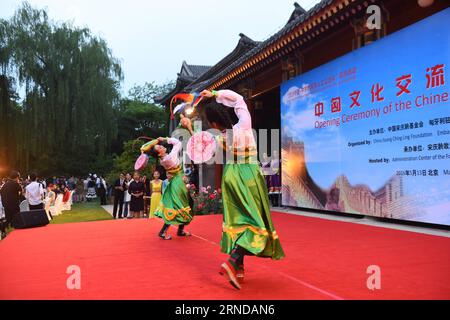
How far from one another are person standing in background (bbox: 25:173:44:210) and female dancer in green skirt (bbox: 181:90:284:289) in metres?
6.71

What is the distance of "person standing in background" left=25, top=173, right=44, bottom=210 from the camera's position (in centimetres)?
910

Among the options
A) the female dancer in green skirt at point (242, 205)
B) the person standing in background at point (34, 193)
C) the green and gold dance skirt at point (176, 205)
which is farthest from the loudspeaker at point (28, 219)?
the female dancer in green skirt at point (242, 205)

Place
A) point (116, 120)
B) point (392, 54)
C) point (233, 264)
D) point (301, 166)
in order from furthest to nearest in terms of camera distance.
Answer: point (116, 120)
point (301, 166)
point (392, 54)
point (233, 264)

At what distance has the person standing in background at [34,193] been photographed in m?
9.10

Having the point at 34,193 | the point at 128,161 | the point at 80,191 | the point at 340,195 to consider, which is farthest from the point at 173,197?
the point at 80,191

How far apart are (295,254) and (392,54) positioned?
4.20 metres

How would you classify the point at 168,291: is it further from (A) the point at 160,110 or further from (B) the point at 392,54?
(A) the point at 160,110

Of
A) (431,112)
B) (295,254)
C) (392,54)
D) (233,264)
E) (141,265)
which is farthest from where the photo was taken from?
(392,54)

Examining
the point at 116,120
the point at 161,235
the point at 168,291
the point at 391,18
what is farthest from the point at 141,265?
the point at 116,120

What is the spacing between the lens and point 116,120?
21.1 metres

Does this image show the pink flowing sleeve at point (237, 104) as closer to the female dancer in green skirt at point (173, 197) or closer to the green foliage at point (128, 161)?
the female dancer in green skirt at point (173, 197)

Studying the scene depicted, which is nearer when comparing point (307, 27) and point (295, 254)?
point (295, 254)

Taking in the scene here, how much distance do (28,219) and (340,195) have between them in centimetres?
645

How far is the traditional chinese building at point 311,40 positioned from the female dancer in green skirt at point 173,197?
138 inches
